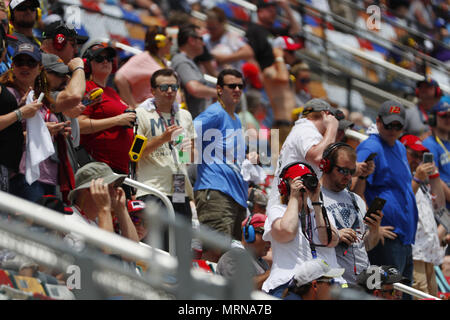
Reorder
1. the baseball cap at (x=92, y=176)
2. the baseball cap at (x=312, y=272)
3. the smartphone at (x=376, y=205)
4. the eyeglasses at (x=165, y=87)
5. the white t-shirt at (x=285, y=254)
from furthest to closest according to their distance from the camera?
the eyeglasses at (x=165, y=87), the smartphone at (x=376, y=205), the white t-shirt at (x=285, y=254), the baseball cap at (x=312, y=272), the baseball cap at (x=92, y=176)

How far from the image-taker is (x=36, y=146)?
6215mm

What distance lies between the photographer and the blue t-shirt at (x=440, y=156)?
30.8ft

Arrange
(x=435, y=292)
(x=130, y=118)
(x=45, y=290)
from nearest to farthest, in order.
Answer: (x=45, y=290)
(x=130, y=118)
(x=435, y=292)

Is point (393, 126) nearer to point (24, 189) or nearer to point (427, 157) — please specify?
point (427, 157)

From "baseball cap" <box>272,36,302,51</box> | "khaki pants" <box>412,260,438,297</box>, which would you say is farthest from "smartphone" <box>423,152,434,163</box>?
"baseball cap" <box>272,36,302,51</box>

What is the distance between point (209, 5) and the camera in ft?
45.4

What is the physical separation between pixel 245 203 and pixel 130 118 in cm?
138

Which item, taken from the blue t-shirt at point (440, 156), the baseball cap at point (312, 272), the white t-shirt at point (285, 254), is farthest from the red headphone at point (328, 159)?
the blue t-shirt at point (440, 156)

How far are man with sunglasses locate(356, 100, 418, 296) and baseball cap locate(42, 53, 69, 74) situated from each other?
2790mm

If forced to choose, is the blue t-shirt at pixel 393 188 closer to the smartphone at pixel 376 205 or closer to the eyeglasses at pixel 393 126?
the eyeglasses at pixel 393 126

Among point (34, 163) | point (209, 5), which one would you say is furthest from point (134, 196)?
point (209, 5)

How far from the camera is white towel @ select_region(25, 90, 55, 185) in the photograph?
20.2 feet
